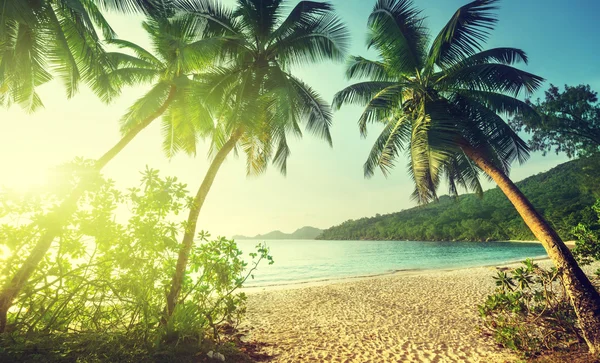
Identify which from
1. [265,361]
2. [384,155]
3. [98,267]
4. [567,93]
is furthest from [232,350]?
[567,93]

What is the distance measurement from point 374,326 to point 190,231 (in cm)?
577

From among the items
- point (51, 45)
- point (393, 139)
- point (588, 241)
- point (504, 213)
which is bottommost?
point (588, 241)

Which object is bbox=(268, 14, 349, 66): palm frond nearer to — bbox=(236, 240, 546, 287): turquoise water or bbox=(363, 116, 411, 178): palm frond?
bbox=(363, 116, 411, 178): palm frond

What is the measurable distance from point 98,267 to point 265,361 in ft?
11.1

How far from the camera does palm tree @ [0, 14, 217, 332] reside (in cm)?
643

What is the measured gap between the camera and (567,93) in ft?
65.3

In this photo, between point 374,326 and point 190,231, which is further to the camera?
point 374,326

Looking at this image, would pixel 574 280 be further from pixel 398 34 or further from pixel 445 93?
pixel 398 34

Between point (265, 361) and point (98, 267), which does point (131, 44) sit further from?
point (265, 361)

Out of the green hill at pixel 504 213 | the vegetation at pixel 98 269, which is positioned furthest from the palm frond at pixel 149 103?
the green hill at pixel 504 213

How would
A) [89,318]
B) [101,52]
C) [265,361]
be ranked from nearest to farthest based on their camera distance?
[89,318], [265,361], [101,52]

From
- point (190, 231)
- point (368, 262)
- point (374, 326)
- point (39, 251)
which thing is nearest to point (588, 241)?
point (374, 326)

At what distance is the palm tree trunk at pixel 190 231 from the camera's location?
4945 millimetres

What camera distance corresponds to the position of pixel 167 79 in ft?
27.3
